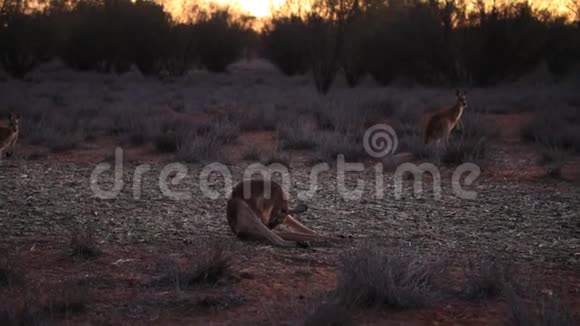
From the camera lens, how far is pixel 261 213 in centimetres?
660

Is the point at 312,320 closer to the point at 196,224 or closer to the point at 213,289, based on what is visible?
the point at 213,289

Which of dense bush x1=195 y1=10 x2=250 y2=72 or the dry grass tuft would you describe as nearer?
the dry grass tuft

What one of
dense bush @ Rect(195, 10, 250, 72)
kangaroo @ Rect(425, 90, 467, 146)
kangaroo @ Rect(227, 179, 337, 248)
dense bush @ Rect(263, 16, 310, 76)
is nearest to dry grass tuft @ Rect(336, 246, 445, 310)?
kangaroo @ Rect(227, 179, 337, 248)

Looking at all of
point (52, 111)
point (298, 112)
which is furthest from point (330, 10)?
point (52, 111)

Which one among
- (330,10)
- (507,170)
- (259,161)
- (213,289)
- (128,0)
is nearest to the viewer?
(213,289)

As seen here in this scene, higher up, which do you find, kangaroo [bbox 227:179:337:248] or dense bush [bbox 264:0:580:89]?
dense bush [bbox 264:0:580:89]

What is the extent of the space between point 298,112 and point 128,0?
81.7 feet

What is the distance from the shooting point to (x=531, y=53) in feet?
108

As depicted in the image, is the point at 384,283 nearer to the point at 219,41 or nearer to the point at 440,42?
the point at 440,42

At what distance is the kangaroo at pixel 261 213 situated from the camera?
6.47 metres

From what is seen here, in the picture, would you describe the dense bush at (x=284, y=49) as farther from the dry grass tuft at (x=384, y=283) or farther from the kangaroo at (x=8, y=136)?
the dry grass tuft at (x=384, y=283)

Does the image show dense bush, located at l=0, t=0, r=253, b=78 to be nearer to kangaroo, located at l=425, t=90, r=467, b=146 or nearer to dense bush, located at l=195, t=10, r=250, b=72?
dense bush, located at l=195, t=10, r=250, b=72

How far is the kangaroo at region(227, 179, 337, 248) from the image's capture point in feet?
21.2

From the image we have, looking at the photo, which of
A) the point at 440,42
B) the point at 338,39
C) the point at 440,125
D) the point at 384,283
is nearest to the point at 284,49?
the point at 440,42
